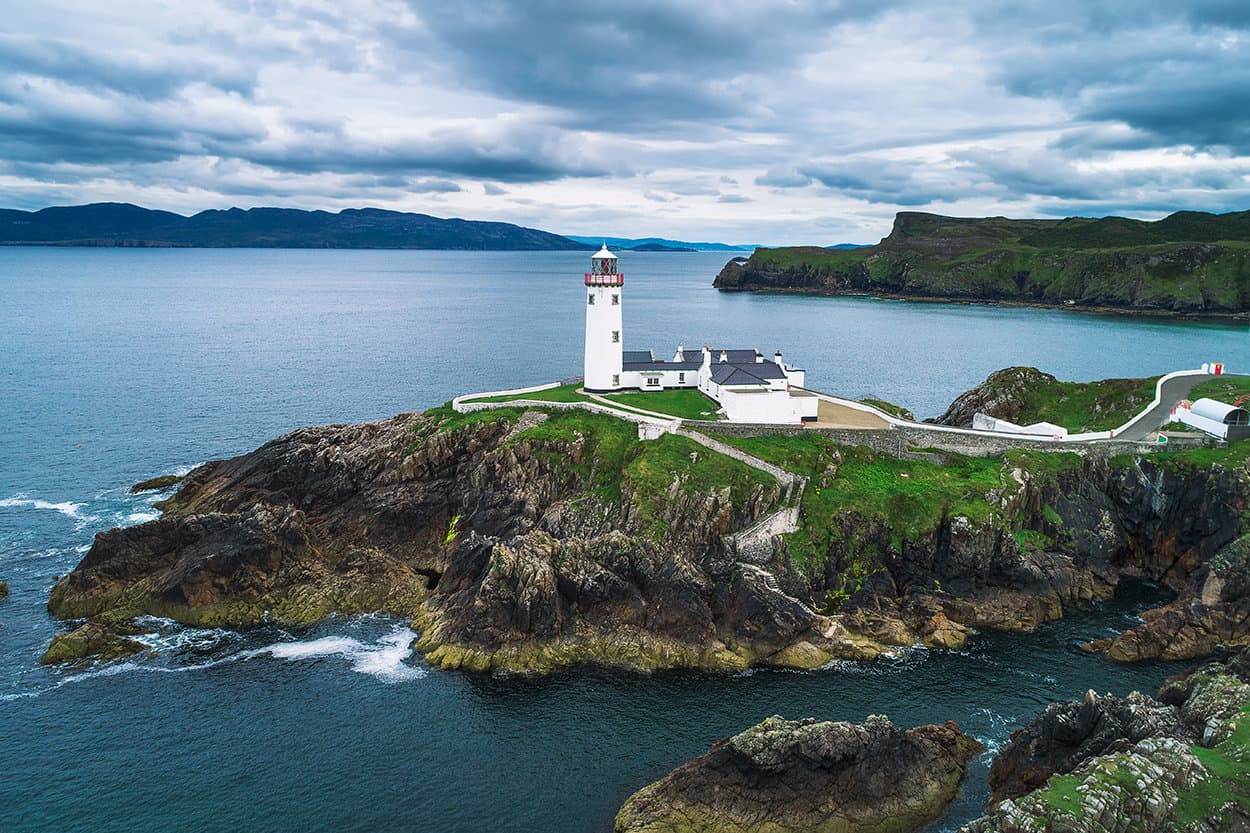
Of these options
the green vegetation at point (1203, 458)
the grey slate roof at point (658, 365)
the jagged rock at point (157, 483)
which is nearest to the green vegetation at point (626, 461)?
the grey slate roof at point (658, 365)

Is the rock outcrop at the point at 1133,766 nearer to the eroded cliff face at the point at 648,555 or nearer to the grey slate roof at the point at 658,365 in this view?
the eroded cliff face at the point at 648,555

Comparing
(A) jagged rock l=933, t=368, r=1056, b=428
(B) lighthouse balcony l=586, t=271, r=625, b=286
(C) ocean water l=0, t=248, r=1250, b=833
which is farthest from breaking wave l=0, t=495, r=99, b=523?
(A) jagged rock l=933, t=368, r=1056, b=428

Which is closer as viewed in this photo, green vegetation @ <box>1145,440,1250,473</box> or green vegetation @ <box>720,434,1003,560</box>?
green vegetation @ <box>720,434,1003,560</box>

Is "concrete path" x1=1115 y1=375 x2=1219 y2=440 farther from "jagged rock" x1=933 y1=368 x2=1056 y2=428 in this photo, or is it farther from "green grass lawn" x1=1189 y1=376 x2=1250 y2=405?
"jagged rock" x1=933 y1=368 x2=1056 y2=428

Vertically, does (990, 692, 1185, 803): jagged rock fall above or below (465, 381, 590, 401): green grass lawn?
below

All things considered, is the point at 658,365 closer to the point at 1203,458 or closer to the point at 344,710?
the point at 1203,458
